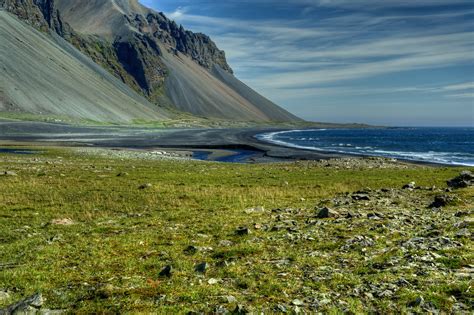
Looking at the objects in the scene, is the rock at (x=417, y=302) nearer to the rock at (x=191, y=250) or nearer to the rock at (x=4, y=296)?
the rock at (x=191, y=250)

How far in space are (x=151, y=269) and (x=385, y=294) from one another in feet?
27.1

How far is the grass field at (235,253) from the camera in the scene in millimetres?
12164

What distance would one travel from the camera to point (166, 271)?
1488 centimetres

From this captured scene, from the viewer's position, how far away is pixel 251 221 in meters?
23.7

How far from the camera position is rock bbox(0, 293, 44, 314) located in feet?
36.6

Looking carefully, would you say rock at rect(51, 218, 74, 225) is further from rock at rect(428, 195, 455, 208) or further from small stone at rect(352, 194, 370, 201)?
rock at rect(428, 195, 455, 208)

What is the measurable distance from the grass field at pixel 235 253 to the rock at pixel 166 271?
28 cm

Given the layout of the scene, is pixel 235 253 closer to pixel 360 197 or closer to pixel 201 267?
pixel 201 267

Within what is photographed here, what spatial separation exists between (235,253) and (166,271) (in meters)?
3.29

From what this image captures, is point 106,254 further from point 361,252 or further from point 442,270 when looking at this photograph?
point 442,270

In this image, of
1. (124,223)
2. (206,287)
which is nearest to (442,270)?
(206,287)

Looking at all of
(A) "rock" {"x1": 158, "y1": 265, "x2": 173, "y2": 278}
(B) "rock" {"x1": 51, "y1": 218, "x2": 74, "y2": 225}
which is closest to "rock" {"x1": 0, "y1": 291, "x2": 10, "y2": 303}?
(A) "rock" {"x1": 158, "y1": 265, "x2": 173, "y2": 278}

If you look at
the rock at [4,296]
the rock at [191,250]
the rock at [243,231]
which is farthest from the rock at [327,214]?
the rock at [4,296]

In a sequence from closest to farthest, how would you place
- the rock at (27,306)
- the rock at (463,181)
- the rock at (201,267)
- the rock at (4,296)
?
1. the rock at (27,306)
2. the rock at (4,296)
3. the rock at (201,267)
4. the rock at (463,181)
